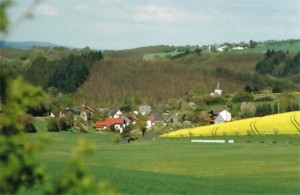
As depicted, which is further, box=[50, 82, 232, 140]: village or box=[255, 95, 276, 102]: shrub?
box=[255, 95, 276, 102]: shrub

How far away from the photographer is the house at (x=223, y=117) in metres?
79.7

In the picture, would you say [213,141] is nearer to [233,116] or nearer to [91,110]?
[233,116]

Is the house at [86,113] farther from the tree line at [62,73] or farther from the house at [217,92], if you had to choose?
the tree line at [62,73]

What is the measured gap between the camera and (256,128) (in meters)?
62.5

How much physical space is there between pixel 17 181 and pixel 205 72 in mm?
127374

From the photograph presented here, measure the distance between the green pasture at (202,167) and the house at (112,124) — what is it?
32567mm

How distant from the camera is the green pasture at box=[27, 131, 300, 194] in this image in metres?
21.9

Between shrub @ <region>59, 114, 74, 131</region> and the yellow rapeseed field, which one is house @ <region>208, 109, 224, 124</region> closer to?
the yellow rapeseed field

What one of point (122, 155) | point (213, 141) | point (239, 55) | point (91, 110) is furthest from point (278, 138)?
point (239, 55)

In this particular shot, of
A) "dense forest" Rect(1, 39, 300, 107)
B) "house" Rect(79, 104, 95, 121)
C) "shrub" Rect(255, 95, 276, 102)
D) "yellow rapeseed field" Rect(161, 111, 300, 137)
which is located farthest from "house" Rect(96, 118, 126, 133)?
"dense forest" Rect(1, 39, 300, 107)

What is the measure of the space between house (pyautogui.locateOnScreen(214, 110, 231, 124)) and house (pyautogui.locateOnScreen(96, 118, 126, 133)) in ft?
49.2

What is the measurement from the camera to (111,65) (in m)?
133

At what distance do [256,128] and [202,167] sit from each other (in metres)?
26.3

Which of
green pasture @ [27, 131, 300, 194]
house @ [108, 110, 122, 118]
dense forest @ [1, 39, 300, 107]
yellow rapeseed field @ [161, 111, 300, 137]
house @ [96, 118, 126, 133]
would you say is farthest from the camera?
dense forest @ [1, 39, 300, 107]
